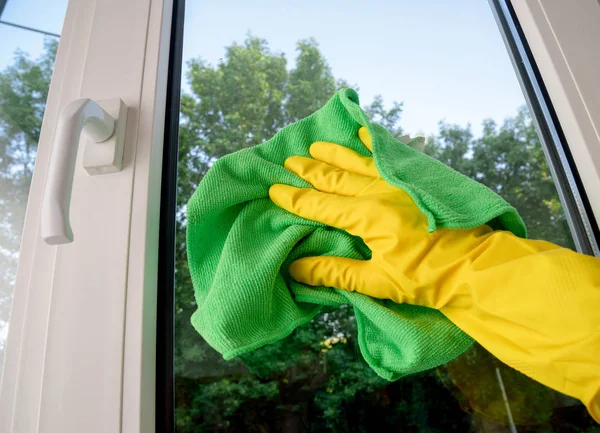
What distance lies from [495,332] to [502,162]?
0.37 meters

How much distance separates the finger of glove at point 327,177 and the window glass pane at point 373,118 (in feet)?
0.55

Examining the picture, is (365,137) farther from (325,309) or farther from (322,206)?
(325,309)

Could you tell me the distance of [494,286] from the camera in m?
0.34

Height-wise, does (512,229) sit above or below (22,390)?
above

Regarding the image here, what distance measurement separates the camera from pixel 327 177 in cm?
46

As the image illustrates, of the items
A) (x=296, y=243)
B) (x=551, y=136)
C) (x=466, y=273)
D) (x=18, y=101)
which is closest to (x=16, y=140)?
(x=18, y=101)

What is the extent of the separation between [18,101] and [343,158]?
20.6 inches

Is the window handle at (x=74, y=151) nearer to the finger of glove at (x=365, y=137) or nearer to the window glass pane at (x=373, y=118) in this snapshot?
the window glass pane at (x=373, y=118)

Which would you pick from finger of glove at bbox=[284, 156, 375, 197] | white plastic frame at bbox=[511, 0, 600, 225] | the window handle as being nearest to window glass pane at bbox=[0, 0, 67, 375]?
the window handle

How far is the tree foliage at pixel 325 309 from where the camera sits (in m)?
0.48

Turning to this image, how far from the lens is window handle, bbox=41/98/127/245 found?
0.36 metres

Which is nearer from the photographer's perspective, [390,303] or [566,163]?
[390,303]

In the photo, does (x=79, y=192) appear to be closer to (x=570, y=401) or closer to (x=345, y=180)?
(x=345, y=180)

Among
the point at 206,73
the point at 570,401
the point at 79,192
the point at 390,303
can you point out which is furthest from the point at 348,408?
the point at 206,73
